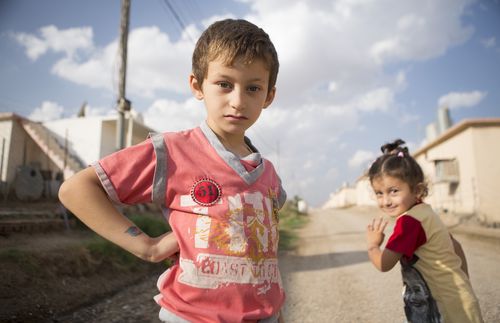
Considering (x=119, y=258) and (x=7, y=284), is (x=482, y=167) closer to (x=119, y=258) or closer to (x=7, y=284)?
(x=119, y=258)

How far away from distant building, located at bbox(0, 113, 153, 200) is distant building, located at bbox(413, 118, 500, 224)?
12737 millimetres

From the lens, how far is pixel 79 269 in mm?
4156

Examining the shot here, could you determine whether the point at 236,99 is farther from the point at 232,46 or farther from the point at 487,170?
the point at 487,170

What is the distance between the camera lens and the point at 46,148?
13367 millimetres

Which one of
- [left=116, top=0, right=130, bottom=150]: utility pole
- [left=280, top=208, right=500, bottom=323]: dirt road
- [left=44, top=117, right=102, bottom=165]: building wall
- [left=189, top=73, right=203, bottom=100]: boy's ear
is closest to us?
[left=189, top=73, right=203, bottom=100]: boy's ear

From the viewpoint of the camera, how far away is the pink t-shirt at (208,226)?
1096 mm

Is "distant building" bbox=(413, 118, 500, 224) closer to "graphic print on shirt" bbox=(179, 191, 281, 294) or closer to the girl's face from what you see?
the girl's face

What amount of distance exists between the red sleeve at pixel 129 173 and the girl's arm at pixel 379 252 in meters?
1.37

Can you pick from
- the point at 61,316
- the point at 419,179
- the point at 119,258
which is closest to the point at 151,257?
the point at 419,179

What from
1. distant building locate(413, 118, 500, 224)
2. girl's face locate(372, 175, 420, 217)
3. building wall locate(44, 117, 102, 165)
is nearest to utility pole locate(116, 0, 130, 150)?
girl's face locate(372, 175, 420, 217)

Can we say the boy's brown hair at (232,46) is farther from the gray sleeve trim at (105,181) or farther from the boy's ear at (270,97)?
the gray sleeve trim at (105,181)

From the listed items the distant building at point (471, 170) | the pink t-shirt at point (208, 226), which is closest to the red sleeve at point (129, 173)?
the pink t-shirt at point (208, 226)

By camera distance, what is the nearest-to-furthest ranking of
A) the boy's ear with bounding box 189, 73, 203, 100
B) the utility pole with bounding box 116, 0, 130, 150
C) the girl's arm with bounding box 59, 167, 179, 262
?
the girl's arm with bounding box 59, 167, 179, 262, the boy's ear with bounding box 189, 73, 203, 100, the utility pole with bounding box 116, 0, 130, 150

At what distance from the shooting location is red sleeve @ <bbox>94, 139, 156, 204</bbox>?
1.10 metres
